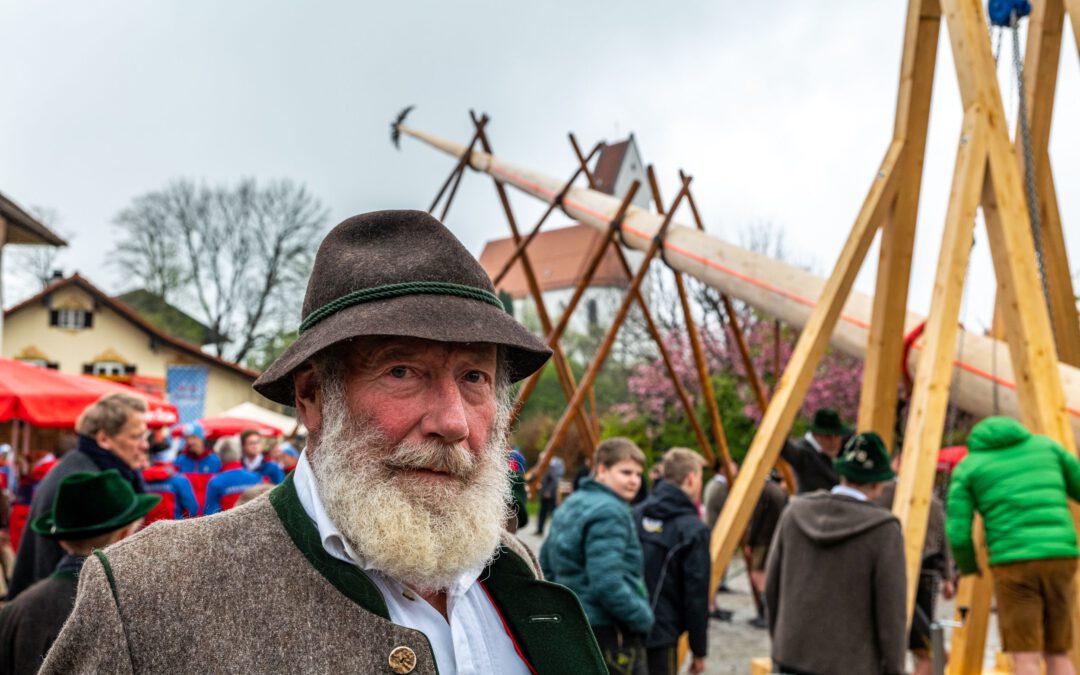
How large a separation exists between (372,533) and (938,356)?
4080 millimetres

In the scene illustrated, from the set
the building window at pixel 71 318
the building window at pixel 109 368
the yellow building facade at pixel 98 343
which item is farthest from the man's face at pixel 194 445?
the building window at pixel 71 318

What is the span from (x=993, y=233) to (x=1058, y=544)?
163 cm

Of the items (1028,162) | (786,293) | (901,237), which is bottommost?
(786,293)

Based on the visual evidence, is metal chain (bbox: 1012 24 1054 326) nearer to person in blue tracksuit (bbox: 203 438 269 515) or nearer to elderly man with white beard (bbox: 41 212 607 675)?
elderly man with white beard (bbox: 41 212 607 675)

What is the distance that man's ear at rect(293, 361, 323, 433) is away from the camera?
1490mm

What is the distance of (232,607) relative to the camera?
1182 millimetres

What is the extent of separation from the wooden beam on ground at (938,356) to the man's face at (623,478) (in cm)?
136

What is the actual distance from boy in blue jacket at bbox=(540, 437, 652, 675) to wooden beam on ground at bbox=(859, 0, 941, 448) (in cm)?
186

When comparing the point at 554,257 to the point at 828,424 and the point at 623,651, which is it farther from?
the point at 623,651

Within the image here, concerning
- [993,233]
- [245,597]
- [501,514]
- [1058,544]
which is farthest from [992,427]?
[245,597]

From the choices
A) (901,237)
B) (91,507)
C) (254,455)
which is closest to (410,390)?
(91,507)

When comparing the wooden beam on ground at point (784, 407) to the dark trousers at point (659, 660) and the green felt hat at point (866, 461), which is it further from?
the green felt hat at point (866, 461)

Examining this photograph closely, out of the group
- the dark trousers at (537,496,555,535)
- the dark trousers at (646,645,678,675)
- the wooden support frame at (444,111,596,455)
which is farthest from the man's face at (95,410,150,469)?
the dark trousers at (537,496,555,535)

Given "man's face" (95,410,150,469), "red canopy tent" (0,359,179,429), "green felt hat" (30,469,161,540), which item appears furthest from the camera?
"red canopy tent" (0,359,179,429)
